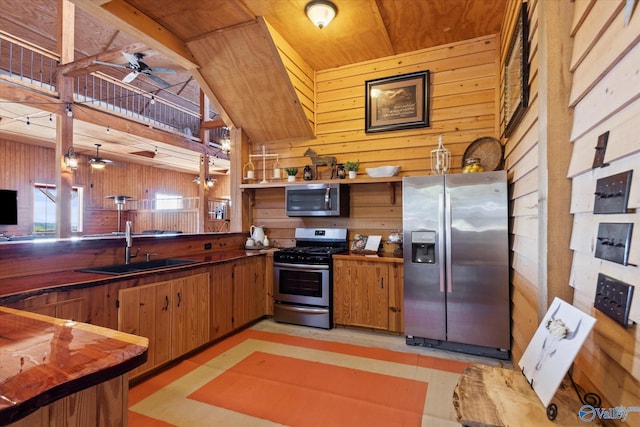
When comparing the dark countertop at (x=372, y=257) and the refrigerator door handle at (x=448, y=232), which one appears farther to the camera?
the dark countertop at (x=372, y=257)

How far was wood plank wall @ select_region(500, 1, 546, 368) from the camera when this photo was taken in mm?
1856

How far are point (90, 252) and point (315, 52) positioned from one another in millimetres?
3225

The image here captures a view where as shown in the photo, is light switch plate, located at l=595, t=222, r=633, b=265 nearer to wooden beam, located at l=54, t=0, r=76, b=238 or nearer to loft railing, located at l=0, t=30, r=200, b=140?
loft railing, located at l=0, t=30, r=200, b=140

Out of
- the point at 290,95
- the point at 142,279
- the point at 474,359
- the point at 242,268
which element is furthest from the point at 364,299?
the point at 290,95

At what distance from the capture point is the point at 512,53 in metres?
2.51

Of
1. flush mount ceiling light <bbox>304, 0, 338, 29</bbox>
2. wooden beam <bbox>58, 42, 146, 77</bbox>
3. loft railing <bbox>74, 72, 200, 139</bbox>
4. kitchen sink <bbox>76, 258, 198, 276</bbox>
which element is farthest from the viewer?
loft railing <bbox>74, 72, 200, 139</bbox>

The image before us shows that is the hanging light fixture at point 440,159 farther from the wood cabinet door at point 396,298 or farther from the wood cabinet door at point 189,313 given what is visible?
the wood cabinet door at point 189,313

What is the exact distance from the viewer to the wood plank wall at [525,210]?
1.86 m

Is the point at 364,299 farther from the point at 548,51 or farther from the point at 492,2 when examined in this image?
the point at 492,2

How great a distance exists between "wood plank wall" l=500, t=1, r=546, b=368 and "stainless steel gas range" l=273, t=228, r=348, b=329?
1823mm

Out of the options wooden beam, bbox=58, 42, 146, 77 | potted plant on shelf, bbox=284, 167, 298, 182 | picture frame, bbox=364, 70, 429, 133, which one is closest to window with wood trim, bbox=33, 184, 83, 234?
wooden beam, bbox=58, 42, 146, 77

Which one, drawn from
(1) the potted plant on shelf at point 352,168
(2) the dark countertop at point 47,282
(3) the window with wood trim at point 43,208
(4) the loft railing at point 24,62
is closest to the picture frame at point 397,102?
(1) the potted plant on shelf at point 352,168

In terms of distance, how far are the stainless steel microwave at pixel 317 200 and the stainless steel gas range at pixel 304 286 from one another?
480 mm

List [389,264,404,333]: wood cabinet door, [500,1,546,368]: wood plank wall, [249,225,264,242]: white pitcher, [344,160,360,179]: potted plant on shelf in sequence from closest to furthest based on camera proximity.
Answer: [500,1,546,368]: wood plank wall < [389,264,404,333]: wood cabinet door < [344,160,360,179]: potted plant on shelf < [249,225,264,242]: white pitcher
